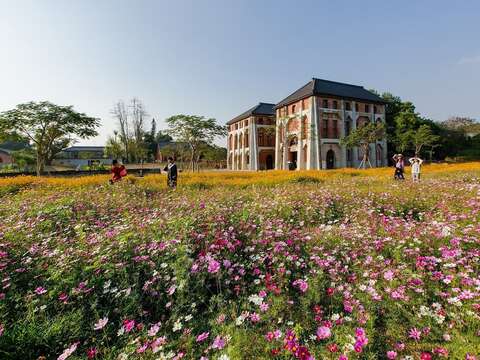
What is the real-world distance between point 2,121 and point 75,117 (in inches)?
220

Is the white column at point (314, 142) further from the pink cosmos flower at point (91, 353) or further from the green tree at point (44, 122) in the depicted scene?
the pink cosmos flower at point (91, 353)

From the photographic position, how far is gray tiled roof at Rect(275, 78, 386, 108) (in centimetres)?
3862

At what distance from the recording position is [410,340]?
2.38 m

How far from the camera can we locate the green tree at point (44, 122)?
77.1ft

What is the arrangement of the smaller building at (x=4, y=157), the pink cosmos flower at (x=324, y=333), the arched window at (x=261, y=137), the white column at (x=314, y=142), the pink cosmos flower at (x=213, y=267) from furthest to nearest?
1. the smaller building at (x=4, y=157)
2. the arched window at (x=261, y=137)
3. the white column at (x=314, y=142)
4. the pink cosmos flower at (x=213, y=267)
5. the pink cosmos flower at (x=324, y=333)

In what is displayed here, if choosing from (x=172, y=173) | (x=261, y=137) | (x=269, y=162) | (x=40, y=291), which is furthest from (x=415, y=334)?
(x=269, y=162)

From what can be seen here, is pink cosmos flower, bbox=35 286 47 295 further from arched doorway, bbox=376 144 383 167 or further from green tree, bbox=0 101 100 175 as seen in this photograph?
arched doorway, bbox=376 144 383 167

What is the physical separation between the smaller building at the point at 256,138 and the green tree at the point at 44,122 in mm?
27324

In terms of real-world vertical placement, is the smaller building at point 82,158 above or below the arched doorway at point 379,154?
above

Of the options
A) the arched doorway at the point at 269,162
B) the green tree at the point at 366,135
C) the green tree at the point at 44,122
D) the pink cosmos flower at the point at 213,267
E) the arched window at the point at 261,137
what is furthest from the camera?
the arched doorway at the point at 269,162

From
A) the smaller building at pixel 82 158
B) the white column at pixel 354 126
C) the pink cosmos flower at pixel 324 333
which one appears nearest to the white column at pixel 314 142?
the white column at pixel 354 126

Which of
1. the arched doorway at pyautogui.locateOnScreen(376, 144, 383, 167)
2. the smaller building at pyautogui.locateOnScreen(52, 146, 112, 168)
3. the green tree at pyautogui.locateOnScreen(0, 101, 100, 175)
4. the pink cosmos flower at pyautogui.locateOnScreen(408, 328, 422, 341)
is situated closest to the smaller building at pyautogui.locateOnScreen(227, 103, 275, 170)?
the arched doorway at pyautogui.locateOnScreen(376, 144, 383, 167)

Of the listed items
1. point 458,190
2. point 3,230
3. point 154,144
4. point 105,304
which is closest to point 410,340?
point 105,304

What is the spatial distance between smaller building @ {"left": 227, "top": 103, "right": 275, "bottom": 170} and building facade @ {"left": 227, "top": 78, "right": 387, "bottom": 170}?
422cm
